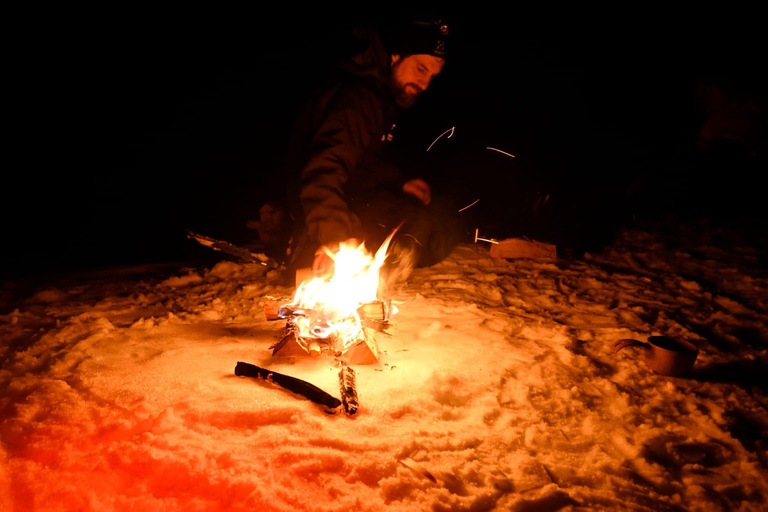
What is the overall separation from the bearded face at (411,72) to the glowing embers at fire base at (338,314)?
1.67 m

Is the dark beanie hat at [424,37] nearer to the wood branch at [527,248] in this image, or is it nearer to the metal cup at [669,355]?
the wood branch at [527,248]

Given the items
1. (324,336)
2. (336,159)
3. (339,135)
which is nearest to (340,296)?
(324,336)

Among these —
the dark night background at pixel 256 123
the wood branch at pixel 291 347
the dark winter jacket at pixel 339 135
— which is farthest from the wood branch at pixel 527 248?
the wood branch at pixel 291 347

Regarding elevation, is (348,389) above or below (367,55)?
below

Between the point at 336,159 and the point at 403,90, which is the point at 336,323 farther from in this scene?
the point at 403,90

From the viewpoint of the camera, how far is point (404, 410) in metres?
2.10

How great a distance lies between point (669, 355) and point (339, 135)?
8.94 feet

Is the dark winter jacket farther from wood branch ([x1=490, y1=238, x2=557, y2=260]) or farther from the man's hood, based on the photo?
wood branch ([x1=490, y1=238, x2=557, y2=260])

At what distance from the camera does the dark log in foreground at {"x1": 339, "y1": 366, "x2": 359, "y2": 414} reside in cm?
203

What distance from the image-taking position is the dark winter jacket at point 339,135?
127 inches

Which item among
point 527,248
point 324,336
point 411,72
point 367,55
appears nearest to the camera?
point 324,336

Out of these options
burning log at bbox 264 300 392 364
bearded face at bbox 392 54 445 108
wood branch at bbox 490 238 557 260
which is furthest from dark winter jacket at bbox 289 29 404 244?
wood branch at bbox 490 238 557 260

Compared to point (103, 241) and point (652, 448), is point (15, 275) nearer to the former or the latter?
point (103, 241)

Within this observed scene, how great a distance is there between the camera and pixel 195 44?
7656 mm
